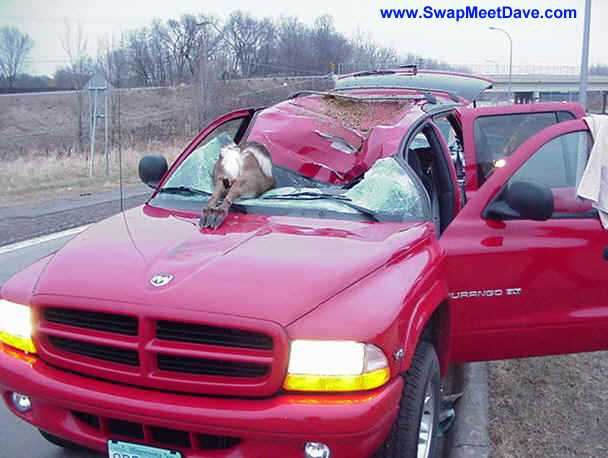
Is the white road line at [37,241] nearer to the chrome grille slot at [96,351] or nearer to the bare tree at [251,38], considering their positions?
the chrome grille slot at [96,351]

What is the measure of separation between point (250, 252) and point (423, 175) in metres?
1.81

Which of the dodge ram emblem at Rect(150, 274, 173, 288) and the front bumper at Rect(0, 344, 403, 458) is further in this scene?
the dodge ram emblem at Rect(150, 274, 173, 288)

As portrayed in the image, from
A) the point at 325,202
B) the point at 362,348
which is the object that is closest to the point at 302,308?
the point at 362,348

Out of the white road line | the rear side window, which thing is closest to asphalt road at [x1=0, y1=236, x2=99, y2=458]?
the rear side window

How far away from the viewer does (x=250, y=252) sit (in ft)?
9.93

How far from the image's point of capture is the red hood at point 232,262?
8.69ft

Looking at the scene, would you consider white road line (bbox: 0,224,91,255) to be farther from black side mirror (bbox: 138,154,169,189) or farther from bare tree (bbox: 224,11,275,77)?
bare tree (bbox: 224,11,275,77)

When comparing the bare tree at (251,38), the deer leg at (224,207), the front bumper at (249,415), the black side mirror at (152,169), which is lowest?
the front bumper at (249,415)

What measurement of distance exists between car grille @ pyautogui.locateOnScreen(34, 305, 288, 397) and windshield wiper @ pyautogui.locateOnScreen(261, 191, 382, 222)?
1.28 meters

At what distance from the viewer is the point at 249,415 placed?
8.07 feet

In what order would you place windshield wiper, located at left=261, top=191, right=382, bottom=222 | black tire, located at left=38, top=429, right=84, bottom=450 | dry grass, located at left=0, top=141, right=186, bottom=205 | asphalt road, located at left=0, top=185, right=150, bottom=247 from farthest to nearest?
dry grass, located at left=0, top=141, right=186, bottom=205, asphalt road, located at left=0, top=185, right=150, bottom=247, windshield wiper, located at left=261, top=191, right=382, bottom=222, black tire, located at left=38, top=429, right=84, bottom=450

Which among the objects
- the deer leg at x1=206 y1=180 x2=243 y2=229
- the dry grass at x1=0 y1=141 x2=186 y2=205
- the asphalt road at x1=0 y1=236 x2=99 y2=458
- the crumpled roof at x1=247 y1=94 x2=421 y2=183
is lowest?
the asphalt road at x1=0 y1=236 x2=99 y2=458

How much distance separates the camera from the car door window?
3.95m

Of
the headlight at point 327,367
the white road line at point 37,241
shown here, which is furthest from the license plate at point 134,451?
the white road line at point 37,241
